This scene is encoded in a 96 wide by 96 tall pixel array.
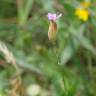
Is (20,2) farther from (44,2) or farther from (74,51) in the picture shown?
(74,51)

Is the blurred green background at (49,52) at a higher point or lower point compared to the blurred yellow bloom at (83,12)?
lower

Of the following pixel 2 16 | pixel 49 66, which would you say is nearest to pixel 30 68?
pixel 49 66

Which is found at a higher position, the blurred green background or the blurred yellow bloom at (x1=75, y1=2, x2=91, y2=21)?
the blurred yellow bloom at (x1=75, y1=2, x2=91, y2=21)

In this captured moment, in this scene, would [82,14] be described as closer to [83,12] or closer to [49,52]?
[83,12]

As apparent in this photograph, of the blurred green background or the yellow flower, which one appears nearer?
the blurred green background

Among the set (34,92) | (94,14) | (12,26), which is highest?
(94,14)

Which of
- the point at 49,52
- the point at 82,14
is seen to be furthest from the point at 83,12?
the point at 49,52
